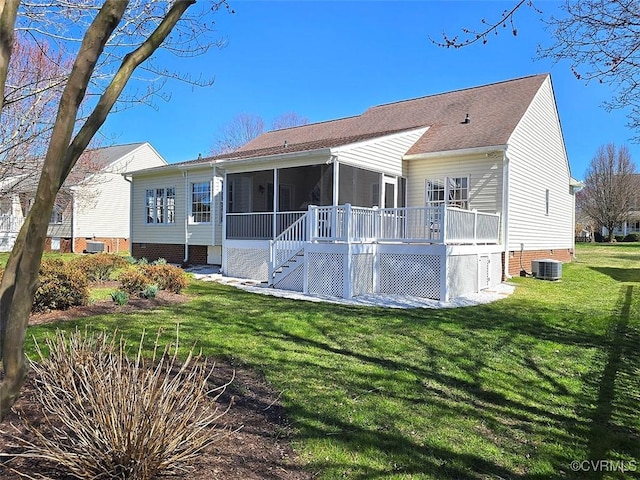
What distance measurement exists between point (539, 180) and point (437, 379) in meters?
14.0

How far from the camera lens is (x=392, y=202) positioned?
49.8 ft

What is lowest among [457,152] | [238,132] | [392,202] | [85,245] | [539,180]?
[85,245]

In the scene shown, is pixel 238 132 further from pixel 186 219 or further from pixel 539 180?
pixel 539 180

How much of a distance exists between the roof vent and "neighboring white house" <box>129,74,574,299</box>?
0.59 metres

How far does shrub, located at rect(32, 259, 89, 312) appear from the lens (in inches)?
291

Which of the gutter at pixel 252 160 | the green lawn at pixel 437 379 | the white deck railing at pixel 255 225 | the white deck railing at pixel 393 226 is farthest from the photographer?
the white deck railing at pixel 255 225

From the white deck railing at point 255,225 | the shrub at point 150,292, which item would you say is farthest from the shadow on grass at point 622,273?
the shrub at point 150,292

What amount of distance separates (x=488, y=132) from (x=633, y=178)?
4447 centimetres

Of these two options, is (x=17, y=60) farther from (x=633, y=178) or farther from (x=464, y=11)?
(x=633, y=178)

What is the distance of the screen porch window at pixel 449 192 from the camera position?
14.1 metres

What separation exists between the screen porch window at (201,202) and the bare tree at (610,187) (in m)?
40.5

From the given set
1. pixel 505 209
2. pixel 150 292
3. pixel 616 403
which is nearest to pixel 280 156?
pixel 150 292

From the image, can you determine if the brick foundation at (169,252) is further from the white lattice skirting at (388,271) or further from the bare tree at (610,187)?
the bare tree at (610,187)

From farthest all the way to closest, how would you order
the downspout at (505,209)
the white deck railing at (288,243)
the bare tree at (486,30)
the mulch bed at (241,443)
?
the downspout at (505,209) < the white deck railing at (288,243) < the bare tree at (486,30) < the mulch bed at (241,443)
